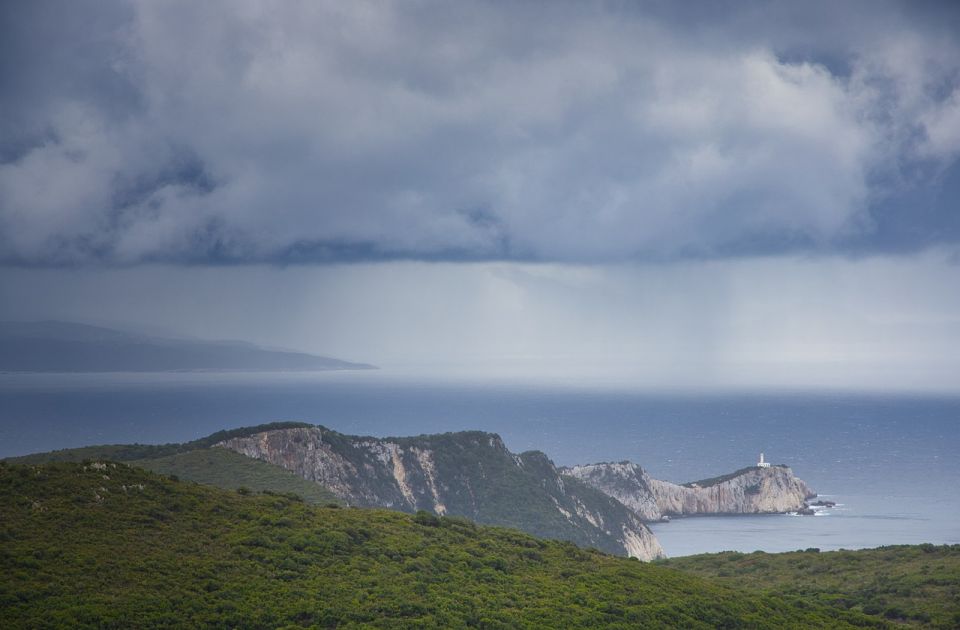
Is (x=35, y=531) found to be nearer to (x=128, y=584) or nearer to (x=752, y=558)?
(x=128, y=584)

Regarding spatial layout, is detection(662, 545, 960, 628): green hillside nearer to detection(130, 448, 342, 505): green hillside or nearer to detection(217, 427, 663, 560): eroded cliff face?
detection(130, 448, 342, 505): green hillside

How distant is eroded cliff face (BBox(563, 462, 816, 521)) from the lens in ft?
531

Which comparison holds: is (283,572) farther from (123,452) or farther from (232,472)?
(123,452)

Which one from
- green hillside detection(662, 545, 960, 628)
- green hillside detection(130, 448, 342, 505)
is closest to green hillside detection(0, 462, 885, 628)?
green hillside detection(662, 545, 960, 628)

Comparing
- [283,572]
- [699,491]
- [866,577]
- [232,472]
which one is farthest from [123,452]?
[699,491]

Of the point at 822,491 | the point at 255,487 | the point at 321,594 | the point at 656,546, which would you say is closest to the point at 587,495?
the point at 656,546

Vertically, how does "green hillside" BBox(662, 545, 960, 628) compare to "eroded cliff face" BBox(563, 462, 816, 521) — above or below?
below

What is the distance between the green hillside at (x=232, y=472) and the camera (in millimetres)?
86812

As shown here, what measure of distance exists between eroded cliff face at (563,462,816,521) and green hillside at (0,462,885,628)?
352ft

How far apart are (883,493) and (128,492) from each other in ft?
561

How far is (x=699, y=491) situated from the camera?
17062 centimetres

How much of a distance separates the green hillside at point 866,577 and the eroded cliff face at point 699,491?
84553 millimetres

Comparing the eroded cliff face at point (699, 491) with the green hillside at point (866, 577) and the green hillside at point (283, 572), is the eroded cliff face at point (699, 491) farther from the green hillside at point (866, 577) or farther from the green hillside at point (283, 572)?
the green hillside at point (283, 572)

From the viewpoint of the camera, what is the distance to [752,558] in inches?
2889
